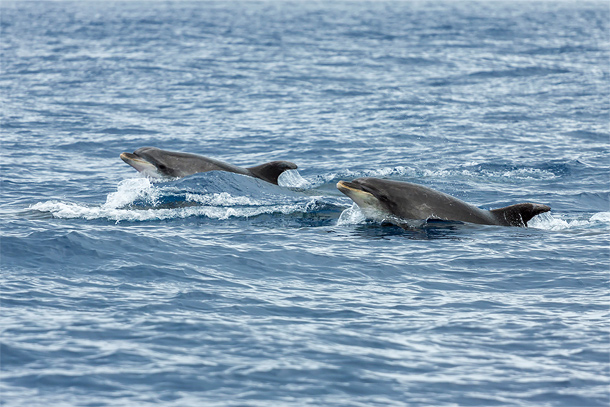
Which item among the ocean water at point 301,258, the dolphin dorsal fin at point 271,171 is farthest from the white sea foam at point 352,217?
the dolphin dorsal fin at point 271,171

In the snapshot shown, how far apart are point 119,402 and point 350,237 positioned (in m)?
8.20

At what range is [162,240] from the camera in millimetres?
16562

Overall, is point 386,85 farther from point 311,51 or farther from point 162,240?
point 162,240

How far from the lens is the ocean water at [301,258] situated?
10688mm

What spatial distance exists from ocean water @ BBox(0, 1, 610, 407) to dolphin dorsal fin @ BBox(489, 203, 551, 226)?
0.23m

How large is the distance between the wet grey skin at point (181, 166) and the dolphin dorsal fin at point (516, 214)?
5542 millimetres

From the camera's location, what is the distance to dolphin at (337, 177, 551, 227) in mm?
18000

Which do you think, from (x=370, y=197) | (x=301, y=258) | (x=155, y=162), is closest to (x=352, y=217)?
(x=370, y=197)

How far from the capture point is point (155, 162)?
71.1ft

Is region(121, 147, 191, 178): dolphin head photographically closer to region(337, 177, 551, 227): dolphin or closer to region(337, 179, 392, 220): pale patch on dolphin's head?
region(337, 179, 392, 220): pale patch on dolphin's head

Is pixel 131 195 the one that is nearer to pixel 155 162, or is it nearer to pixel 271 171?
pixel 155 162

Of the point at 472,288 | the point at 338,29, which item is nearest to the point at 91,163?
the point at 472,288

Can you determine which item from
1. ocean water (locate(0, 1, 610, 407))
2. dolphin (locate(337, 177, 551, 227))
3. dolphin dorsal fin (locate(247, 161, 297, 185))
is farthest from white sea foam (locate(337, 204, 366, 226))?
dolphin dorsal fin (locate(247, 161, 297, 185))

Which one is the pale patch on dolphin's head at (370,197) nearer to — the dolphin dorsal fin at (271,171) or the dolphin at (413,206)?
the dolphin at (413,206)
